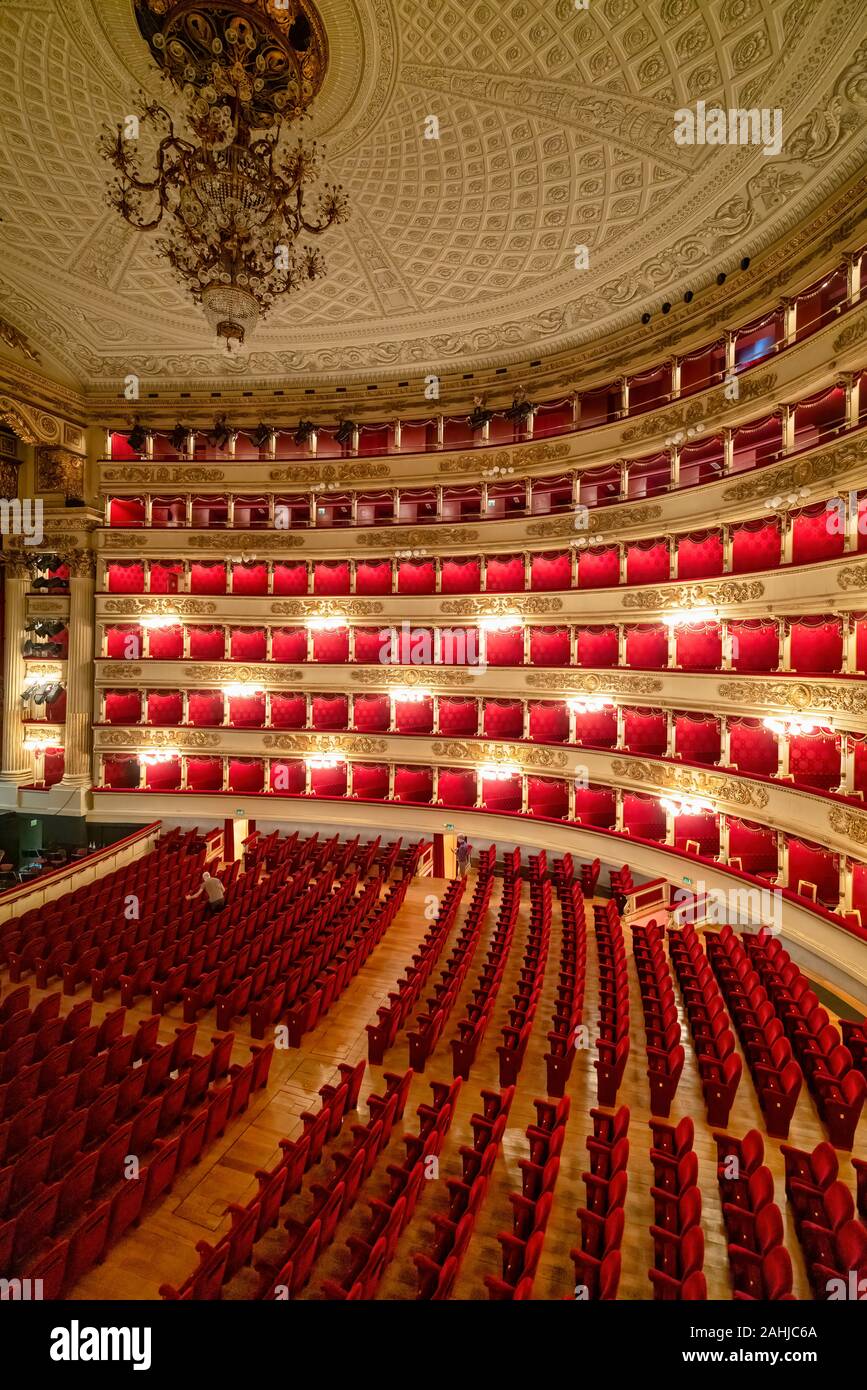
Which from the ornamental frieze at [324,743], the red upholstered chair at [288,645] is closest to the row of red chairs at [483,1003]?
the ornamental frieze at [324,743]

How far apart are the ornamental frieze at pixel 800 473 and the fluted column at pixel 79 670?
13.0m

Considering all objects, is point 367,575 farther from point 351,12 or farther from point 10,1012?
point 10,1012

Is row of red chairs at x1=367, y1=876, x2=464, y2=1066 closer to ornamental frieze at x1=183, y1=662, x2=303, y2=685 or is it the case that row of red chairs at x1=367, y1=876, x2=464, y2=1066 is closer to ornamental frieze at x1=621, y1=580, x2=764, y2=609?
ornamental frieze at x1=621, y1=580, x2=764, y2=609

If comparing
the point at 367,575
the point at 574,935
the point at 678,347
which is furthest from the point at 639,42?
the point at 574,935

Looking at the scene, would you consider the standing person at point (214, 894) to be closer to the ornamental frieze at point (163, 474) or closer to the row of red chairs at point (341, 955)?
the row of red chairs at point (341, 955)

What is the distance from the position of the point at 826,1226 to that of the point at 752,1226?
1.53 ft

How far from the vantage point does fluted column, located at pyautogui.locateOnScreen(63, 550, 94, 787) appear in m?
13.3

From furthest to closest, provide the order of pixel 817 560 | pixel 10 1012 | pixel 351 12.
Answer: pixel 817 560 → pixel 351 12 → pixel 10 1012

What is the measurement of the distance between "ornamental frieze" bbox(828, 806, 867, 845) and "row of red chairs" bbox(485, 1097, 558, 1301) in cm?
438

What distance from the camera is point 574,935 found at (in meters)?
7.47

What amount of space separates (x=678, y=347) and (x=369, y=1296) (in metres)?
12.2

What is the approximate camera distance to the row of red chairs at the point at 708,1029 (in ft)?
15.4

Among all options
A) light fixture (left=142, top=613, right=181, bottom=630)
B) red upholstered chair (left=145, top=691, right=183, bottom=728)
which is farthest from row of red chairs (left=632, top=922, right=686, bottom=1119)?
light fixture (left=142, top=613, right=181, bottom=630)

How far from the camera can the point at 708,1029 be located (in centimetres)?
544
